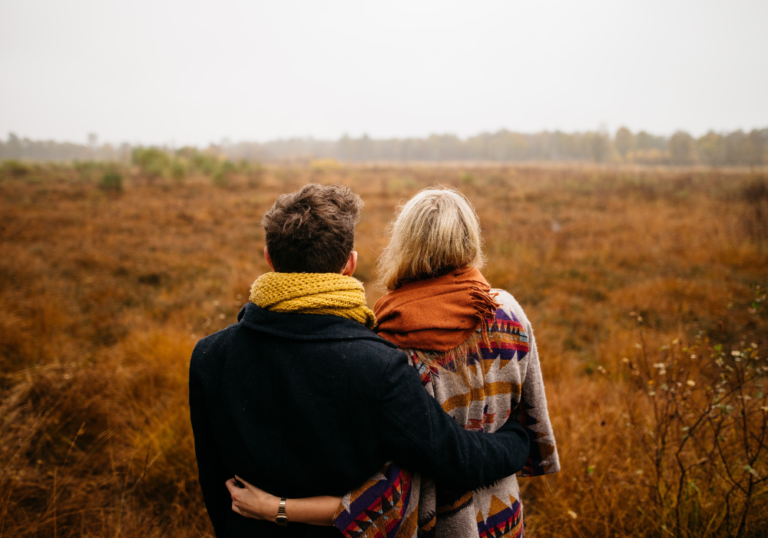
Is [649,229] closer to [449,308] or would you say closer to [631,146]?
[449,308]

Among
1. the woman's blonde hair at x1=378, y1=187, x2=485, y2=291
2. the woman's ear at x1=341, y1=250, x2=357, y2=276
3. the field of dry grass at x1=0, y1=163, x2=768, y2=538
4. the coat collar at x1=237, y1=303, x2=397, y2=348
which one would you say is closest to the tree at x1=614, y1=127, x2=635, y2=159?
the field of dry grass at x1=0, y1=163, x2=768, y2=538

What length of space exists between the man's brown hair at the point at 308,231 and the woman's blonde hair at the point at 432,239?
0.91ft

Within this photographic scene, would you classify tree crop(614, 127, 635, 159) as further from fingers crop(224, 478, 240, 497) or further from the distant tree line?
fingers crop(224, 478, 240, 497)

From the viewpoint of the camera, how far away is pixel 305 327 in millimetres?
999

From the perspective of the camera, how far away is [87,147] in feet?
277

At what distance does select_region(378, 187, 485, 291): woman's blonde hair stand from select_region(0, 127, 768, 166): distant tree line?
30615 mm

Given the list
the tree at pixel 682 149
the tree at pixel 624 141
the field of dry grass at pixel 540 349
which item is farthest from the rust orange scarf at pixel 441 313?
the tree at pixel 624 141

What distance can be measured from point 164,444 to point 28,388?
4.86 feet

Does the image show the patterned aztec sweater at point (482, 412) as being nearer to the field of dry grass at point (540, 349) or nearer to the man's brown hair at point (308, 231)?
the man's brown hair at point (308, 231)

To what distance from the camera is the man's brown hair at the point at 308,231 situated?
1.04m

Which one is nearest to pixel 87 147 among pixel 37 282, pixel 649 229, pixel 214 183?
pixel 214 183

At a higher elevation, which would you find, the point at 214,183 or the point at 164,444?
the point at 214,183

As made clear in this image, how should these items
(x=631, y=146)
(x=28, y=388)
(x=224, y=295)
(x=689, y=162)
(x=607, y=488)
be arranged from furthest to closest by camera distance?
1. (x=631, y=146)
2. (x=689, y=162)
3. (x=224, y=295)
4. (x=28, y=388)
5. (x=607, y=488)

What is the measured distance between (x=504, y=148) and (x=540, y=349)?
65790 mm
